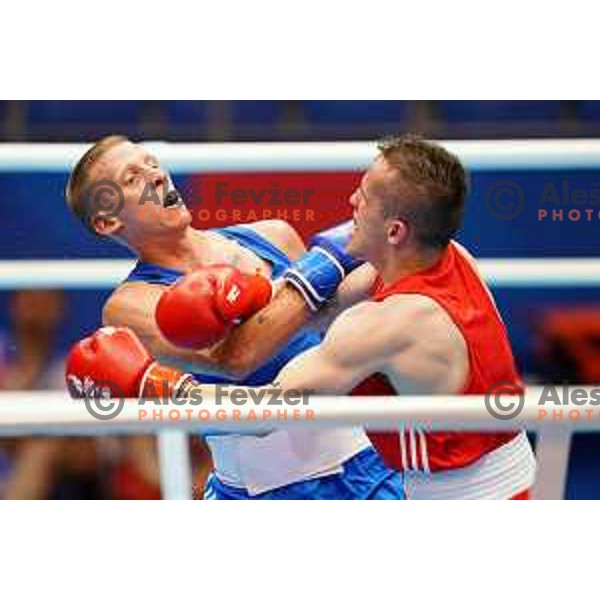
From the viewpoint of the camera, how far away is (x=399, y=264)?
1560 mm

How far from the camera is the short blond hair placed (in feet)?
5.20

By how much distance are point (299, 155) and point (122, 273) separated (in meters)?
0.28

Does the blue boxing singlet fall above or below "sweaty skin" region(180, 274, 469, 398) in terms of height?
below

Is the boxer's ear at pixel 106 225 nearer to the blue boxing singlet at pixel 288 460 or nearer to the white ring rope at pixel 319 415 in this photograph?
the blue boxing singlet at pixel 288 460

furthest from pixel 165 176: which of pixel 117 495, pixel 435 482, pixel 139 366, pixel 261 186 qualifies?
pixel 435 482

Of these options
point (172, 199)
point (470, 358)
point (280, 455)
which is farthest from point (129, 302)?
point (470, 358)

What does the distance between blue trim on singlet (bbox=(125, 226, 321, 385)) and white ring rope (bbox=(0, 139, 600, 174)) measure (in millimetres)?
91

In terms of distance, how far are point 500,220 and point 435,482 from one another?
352 mm

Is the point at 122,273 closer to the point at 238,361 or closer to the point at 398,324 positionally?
the point at 238,361

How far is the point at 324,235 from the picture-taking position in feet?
5.18

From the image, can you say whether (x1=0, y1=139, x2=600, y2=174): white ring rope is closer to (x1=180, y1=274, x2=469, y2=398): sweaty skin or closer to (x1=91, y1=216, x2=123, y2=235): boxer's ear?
(x1=91, y1=216, x2=123, y2=235): boxer's ear

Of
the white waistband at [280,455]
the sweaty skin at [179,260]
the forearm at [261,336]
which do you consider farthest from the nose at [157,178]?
the white waistband at [280,455]

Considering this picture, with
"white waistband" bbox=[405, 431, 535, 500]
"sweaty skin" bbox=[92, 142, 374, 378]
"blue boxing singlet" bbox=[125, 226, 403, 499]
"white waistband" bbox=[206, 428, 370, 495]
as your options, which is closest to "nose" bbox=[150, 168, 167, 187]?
"sweaty skin" bbox=[92, 142, 374, 378]

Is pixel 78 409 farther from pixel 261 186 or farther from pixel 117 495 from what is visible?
pixel 261 186
